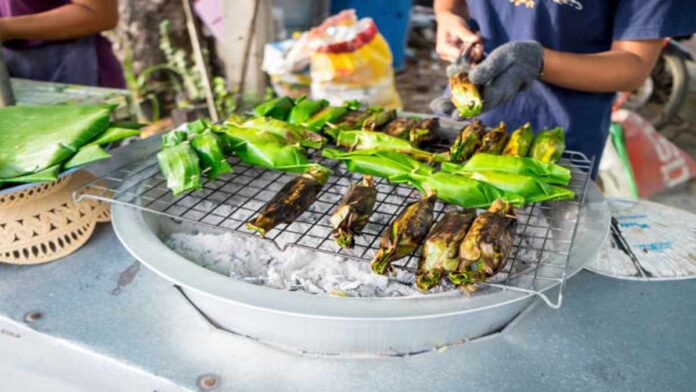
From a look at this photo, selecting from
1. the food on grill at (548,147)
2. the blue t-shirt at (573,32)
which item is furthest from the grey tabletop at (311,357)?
the blue t-shirt at (573,32)

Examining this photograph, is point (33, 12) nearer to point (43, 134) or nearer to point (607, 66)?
point (43, 134)

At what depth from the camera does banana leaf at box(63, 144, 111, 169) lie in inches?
62.4

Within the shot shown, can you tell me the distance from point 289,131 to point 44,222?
0.83 meters

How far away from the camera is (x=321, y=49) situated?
4.20 meters

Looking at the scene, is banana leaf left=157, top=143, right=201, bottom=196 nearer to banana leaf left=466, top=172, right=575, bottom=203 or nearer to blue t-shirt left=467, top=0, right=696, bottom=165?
banana leaf left=466, top=172, right=575, bottom=203

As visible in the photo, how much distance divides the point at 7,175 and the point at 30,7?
5.43 ft

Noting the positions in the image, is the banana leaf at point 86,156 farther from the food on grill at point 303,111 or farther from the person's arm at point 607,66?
the person's arm at point 607,66

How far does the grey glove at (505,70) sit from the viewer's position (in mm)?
1758

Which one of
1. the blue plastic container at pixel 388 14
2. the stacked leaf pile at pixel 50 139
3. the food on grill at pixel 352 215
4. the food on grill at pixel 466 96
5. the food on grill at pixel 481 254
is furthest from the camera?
the blue plastic container at pixel 388 14

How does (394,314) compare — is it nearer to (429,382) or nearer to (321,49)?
(429,382)

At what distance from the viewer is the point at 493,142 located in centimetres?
197

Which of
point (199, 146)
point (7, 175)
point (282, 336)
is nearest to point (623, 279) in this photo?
point (282, 336)

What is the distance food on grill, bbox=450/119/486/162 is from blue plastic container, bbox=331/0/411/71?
4.80 m

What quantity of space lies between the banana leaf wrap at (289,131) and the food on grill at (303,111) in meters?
0.16
